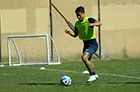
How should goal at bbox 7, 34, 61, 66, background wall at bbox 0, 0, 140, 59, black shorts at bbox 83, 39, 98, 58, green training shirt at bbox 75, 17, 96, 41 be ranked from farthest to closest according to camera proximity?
background wall at bbox 0, 0, 140, 59
goal at bbox 7, 34, 61, 66
green training shirt at bbox 75, 17, 96, 41
black shorts at bbox 83, 39, 98, 58

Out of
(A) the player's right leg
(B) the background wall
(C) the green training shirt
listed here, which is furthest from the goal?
(A) the player's right leg

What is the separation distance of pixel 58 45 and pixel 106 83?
10278mm

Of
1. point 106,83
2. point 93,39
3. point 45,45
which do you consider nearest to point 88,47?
point 93,39

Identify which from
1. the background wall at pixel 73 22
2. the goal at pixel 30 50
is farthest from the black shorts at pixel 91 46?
the background wall at pixel 73 22

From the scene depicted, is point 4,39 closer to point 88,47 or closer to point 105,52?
point 105,52

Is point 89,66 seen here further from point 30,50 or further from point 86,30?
point 30,50

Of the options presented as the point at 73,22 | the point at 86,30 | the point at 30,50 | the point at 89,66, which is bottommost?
the point at 89,66

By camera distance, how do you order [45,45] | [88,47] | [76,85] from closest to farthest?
1. [76,85]
2. [88,47]
3. [45,45]

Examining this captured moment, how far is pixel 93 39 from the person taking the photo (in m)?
11.7

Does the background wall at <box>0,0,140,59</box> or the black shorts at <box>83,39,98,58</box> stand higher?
the background wall at <box>0,0,140,59</box>

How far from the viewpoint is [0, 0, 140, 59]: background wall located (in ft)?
69.2

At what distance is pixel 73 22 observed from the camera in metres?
21.2

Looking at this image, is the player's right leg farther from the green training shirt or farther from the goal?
the goal

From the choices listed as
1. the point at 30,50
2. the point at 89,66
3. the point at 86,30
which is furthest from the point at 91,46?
the point at 30,50
